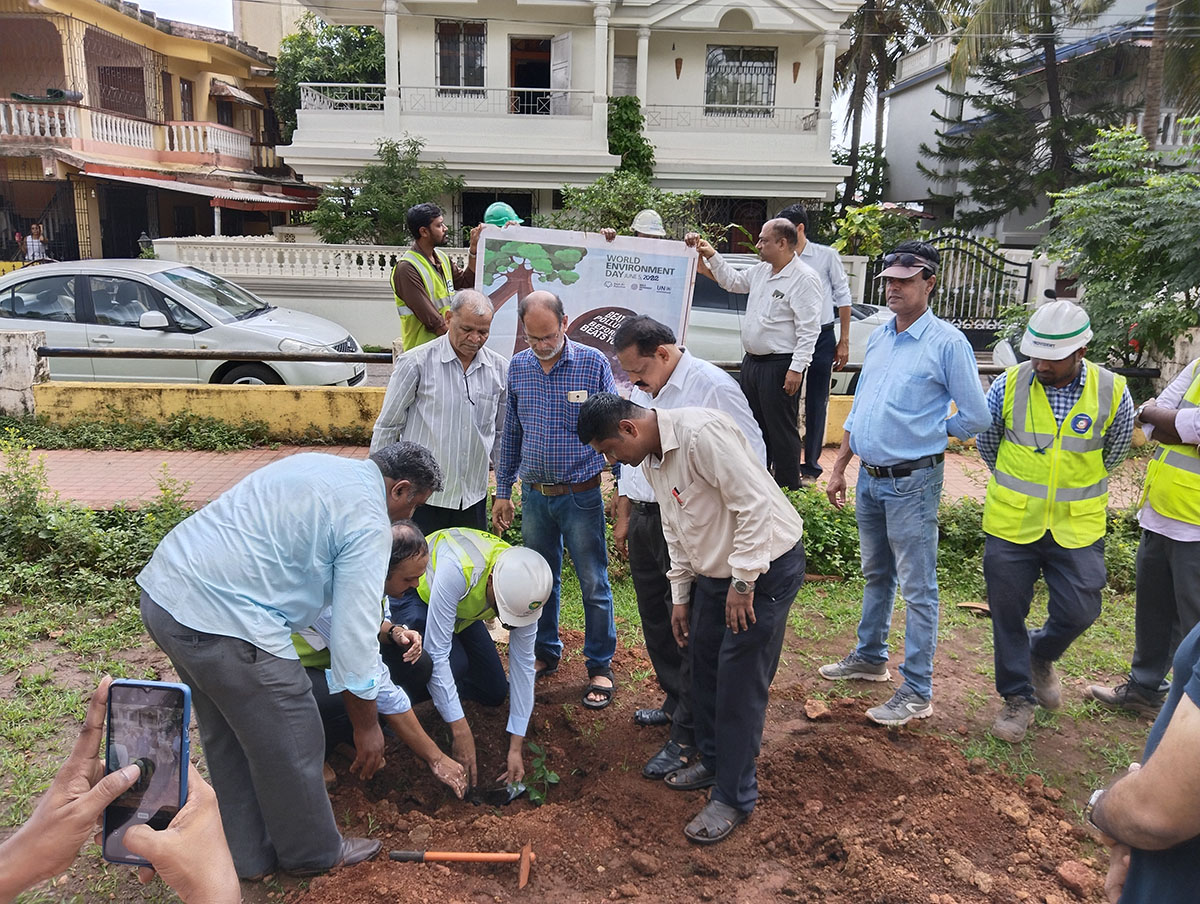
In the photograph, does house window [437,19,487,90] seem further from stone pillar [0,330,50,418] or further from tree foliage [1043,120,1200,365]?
tree foliage [1043,120,1200,365]

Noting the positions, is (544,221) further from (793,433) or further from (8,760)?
(8,760)

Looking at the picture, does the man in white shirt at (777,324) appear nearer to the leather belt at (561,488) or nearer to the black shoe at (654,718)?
the leather belt at (561,488)

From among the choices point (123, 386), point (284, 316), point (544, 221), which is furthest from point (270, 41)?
point (123, 386)

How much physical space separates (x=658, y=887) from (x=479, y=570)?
1.33 m

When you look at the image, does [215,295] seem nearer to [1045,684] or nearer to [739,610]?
[739,610]

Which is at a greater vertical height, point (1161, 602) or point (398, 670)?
point (1161, 602)

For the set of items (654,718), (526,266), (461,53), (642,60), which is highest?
A: (461,53)

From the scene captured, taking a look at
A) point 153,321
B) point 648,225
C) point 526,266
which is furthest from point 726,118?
point 526,266

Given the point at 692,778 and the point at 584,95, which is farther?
the point at 584,95

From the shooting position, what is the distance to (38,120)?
17.6 metres

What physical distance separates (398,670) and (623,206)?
11655 mm

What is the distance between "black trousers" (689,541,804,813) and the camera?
10.5ft

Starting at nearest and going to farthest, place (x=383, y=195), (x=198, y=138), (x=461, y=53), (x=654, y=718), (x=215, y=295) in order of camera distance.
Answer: (x=654, y=718) → (x=215, y=295) → (x=383, y=195) → (x=461, y=53) → (x=198, y=138)

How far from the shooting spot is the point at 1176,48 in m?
17.2
